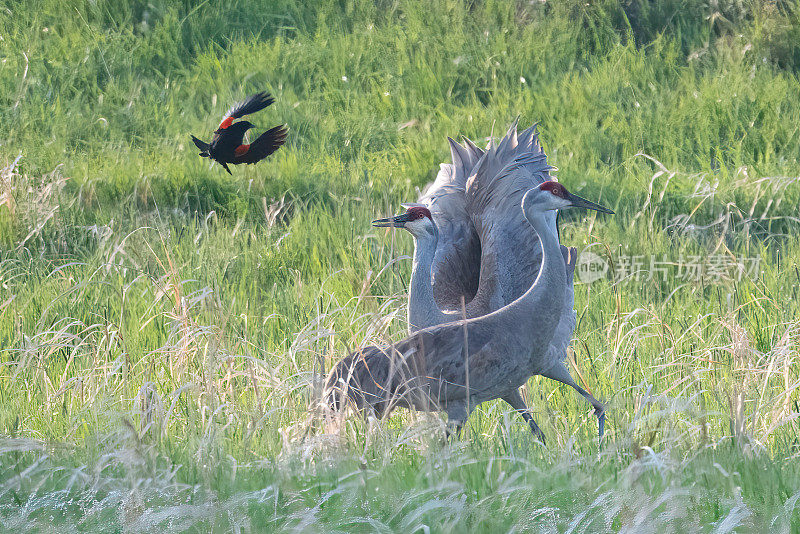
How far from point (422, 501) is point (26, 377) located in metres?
2.39

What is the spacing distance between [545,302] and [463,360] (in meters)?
0.36

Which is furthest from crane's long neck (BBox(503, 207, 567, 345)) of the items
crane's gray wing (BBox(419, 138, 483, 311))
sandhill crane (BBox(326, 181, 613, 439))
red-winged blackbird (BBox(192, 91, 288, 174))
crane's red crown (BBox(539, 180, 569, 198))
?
red-winged blackbird (BBox(192, 91, 288, 174))

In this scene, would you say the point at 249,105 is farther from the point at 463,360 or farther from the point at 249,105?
the point at 463,360

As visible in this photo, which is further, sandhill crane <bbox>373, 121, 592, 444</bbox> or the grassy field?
sandhill crane <bbox>373, 121, 592, 444</bbox>

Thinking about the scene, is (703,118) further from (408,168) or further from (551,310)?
(551,310)

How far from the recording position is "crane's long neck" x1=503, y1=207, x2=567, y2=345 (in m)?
3.68

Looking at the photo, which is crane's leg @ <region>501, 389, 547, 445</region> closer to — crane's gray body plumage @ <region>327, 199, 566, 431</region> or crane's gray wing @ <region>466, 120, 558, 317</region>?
crane's gray body plumage @ <region>327, 199, 566, 431</region>

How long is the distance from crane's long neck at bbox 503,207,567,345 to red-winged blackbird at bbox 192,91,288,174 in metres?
1.36

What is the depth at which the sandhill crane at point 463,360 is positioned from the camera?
11.9 ft

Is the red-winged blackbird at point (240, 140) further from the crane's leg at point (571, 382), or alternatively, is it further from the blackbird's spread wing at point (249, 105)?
the crane's leg at point (571, 382)

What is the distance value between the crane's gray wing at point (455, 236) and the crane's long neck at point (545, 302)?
1.04m

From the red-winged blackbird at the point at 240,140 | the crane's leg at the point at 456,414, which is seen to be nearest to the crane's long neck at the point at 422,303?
the crane's leg at the point at 456,414

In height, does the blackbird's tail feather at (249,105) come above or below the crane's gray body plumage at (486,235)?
above

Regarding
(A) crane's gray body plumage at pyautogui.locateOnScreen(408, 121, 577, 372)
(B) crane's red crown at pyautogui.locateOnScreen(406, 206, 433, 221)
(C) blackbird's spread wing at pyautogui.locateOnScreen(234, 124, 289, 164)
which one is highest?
(C) blackbird's spread wing at pyautogui.locateOnScreen(234, 124, 289, 164)
